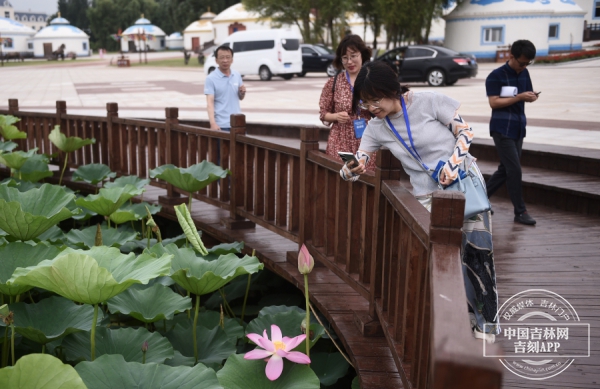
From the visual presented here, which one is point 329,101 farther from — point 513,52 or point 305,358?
point 305,358

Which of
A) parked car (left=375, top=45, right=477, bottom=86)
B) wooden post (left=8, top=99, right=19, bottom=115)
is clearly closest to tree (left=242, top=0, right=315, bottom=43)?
parked car (left=375, top=45, right=477, bottom=86)

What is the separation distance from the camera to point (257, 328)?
3.40m

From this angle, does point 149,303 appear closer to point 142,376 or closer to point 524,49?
point 142,376

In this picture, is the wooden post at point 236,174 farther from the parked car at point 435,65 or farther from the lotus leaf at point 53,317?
the parked car at point 435,65

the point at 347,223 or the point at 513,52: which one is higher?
the point at 513,52

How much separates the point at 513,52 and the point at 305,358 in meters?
3.23

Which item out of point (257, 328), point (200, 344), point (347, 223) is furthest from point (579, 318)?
point (200, 344)

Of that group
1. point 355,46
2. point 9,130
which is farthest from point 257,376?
point 9,130

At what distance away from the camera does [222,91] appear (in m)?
6.16

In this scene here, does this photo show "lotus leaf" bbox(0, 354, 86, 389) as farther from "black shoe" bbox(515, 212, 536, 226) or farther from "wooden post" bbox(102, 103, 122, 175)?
"wooden post" bbox(102, 103, 122, 175)

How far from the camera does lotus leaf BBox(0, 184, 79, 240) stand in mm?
3707

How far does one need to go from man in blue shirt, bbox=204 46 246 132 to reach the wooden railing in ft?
1.17

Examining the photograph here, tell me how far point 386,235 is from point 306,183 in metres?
1.25

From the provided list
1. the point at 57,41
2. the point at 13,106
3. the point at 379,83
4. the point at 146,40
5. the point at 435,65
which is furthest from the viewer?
the point at 57,41
